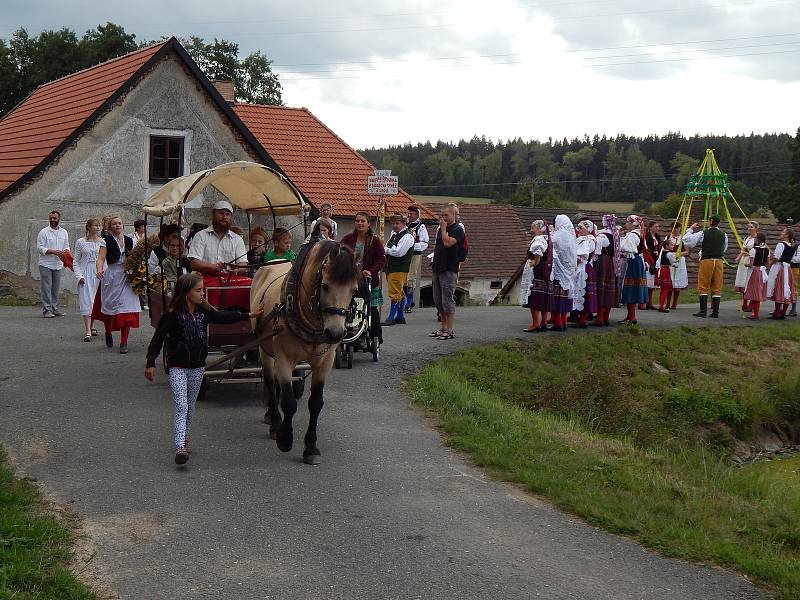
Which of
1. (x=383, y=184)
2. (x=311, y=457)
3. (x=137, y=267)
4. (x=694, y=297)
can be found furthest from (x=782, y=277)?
(x=311, y=457)

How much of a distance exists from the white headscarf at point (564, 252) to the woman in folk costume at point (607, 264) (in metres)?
1.04

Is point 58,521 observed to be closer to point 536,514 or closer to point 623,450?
point 536,514

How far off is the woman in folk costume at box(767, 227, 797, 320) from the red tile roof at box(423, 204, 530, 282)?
24723 mm

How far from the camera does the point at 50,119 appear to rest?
977 inches

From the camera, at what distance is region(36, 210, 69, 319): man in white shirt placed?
17.9 metres

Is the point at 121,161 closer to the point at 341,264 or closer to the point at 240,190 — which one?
the point at 240,190

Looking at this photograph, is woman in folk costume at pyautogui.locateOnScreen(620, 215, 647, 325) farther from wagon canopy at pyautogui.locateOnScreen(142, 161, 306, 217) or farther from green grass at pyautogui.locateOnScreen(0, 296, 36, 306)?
green grass at pyautogui.locateOnScreen(0, 296, 36, 306)

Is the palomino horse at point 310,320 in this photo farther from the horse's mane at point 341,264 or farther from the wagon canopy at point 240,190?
the wagon canopy at point 240,190

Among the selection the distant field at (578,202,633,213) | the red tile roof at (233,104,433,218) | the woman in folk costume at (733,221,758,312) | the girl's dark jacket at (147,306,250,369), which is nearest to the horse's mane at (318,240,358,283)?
the girl's dark jacket at (147,306,250,369)

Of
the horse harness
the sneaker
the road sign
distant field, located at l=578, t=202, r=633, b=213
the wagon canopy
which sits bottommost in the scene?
the sneaker

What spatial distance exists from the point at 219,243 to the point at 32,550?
547 cm

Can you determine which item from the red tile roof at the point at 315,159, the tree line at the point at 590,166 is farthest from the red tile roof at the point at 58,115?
the tree line at the point at 590,166

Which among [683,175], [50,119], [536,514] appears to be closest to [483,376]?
Result: [536,514]

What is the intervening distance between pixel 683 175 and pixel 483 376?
261ft
